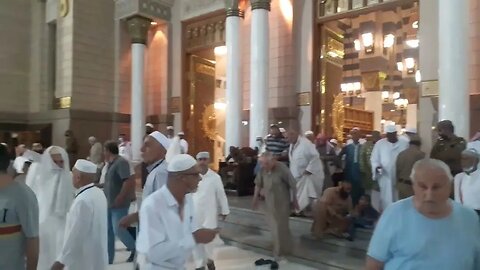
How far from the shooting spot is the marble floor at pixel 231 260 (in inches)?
224

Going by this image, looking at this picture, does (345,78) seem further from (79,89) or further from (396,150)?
(396,150)

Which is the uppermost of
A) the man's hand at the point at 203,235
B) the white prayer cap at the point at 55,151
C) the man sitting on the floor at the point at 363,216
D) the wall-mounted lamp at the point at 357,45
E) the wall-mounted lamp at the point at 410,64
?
the wall-mounted lamp at the point at 357,45

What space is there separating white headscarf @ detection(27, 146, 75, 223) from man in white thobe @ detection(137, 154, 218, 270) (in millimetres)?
1877

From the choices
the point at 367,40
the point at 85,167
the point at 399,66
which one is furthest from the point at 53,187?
the point at 399,66

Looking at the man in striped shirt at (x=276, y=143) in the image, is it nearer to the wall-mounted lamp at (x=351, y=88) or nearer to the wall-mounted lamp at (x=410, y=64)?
the wall-mounted lamp at (x=410, y=64)

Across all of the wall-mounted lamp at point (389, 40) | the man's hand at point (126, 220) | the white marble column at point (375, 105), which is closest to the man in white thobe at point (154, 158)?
the man's hand at point (126, 220)

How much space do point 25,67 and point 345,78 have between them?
36.5 feet

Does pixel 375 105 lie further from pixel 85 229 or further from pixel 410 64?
pixel 85 229

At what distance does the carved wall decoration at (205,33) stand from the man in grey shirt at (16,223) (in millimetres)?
11566

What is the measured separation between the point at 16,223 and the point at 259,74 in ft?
28.4

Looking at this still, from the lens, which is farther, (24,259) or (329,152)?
(329,152)

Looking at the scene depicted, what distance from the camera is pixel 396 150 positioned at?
6438 millimetres

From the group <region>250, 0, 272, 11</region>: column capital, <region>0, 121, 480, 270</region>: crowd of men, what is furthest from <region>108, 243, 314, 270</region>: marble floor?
<region>250, 0, 272, 11</region>: column capital

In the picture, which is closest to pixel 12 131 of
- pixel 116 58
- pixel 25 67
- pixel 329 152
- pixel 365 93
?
pixel 25 67
